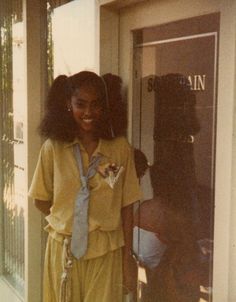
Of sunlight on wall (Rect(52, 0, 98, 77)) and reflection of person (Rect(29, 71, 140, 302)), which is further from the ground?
sunlight on wall (Rect(52, 0, 98, 77))

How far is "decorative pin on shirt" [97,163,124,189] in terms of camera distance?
2.56 meters

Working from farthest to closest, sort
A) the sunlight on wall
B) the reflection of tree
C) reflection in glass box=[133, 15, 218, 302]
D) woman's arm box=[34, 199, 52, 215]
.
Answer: the reflection of tree, the sunlight on wall, woman's arm box=[34, 199, 52, 215], reflection in glass box=[133, 15, 218, 302]

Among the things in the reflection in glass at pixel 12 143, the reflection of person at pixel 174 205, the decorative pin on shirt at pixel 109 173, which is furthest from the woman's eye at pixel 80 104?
the reflection in glass at pixel 12 143

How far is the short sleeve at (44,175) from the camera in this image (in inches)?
106

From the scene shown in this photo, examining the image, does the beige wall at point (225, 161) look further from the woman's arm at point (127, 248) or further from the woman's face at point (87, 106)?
the woman's face at point (87, 106)

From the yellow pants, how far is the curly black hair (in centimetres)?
57

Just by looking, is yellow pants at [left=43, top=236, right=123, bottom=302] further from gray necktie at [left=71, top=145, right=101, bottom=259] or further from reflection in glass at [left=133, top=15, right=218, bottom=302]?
reflection in glass at [left=133, top=15, right=218, bottom=302]

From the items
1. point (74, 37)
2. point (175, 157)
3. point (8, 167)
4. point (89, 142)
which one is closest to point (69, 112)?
point (89, 142)

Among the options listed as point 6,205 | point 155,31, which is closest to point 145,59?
point 155,31

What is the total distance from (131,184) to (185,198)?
0.30 meters

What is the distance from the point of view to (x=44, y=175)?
8.94ft

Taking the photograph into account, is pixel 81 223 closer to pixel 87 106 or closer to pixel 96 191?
pixel 96 191

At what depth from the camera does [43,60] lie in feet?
12.1

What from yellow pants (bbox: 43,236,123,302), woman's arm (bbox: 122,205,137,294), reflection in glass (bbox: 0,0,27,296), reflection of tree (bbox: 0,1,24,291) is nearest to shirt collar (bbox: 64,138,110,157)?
woman's arm (bbox: 122,205,137,294)
